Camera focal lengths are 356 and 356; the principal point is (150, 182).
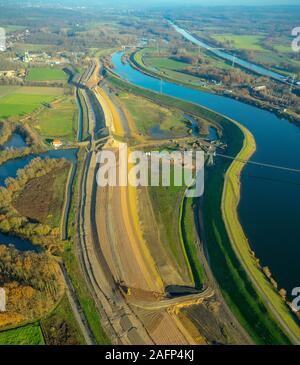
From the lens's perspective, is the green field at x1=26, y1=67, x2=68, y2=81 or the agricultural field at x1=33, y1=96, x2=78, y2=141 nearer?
the agricultural field at x1=33, y1=96, x2=78, y2=141

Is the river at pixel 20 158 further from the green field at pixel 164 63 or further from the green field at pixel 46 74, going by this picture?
the green field at pixel 164 63

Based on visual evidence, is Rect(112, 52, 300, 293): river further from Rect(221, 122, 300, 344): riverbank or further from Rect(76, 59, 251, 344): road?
Rect(76, 59, 251, 344): road

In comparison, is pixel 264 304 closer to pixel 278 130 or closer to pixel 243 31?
pixel 278 130

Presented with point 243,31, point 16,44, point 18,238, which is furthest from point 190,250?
point 243,31

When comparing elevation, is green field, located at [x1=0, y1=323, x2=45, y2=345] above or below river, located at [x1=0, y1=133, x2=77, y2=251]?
below

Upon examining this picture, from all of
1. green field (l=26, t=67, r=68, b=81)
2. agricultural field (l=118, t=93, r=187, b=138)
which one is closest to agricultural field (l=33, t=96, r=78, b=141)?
agricultural field (l=118, t=93, r=187, b=138)

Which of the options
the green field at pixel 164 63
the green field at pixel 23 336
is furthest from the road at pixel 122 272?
the green field at pixel 164 63

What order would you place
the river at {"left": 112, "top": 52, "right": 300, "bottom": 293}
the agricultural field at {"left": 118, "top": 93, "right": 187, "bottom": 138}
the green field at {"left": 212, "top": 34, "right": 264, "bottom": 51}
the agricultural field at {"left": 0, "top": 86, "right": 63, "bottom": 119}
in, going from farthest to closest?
the green field at {"left": 212, "top": 34, "right": 264, "bottom": 51} < the agricultural field at {"left": 0, "top": 86, "right": 63, "bottom": 119} < the agricultural field at {"left": 118, "top": 93, "right": 187, "bottom": 138} < the river at {"left": 112, "top": 52, "right": 300, "bottom": 293}
